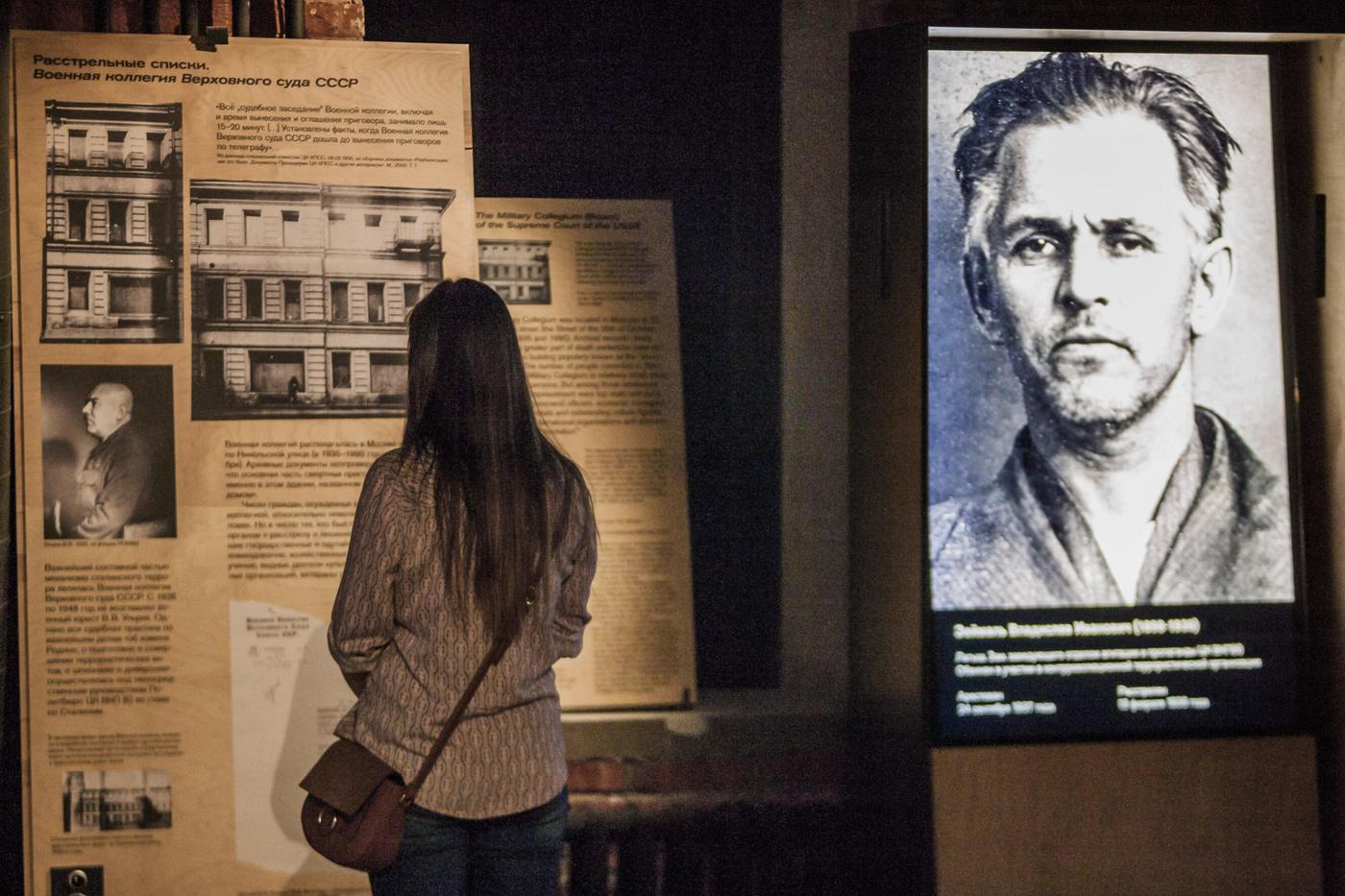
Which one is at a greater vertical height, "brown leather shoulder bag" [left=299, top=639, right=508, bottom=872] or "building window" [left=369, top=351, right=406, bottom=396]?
"building window" [left=369, top=351, right=406, bottom=396]

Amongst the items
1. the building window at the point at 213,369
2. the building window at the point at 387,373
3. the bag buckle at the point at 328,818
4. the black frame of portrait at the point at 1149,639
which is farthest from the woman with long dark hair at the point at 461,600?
the black frame of portrait at the point at 1149,639

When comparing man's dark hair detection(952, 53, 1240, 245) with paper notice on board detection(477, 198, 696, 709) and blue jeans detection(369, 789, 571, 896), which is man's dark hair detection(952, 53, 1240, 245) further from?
blue jeans detection(369, 789, 571, 896)

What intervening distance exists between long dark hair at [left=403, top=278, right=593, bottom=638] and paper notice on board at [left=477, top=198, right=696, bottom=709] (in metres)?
1.15

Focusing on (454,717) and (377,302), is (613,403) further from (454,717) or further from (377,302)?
(454,717)

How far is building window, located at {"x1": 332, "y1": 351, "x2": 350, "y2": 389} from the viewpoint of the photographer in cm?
278

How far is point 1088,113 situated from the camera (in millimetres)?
3012

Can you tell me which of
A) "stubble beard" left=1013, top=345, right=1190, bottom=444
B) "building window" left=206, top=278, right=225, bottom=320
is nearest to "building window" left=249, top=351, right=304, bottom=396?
"building window" left=206, top=278, right=225, bottom=320

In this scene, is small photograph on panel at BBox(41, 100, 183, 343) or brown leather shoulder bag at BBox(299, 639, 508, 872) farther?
small photograph on panel at BBox(41, 100, 183, 343)

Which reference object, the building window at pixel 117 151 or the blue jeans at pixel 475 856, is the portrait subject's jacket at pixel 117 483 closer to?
the building window at pixel 117 151

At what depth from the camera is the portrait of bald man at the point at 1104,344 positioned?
298 cm

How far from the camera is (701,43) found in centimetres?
333

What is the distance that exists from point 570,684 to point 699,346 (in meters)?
0.93

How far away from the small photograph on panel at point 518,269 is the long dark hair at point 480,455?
3.84 ft

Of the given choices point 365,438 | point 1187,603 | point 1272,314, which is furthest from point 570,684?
point 1272,314
